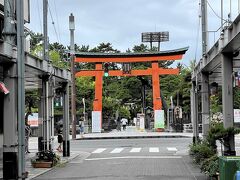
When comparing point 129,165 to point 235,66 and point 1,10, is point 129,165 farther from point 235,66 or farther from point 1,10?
point 1,10

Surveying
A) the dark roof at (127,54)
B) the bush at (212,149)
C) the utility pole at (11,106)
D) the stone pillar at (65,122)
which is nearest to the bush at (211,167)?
the bush at (212,149)

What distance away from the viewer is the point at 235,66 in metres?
20.2

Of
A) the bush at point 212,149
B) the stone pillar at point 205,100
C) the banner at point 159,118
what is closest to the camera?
the bush at point 212,149

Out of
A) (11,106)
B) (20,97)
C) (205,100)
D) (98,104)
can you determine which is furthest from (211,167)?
(98,104)

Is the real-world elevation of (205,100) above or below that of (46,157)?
above

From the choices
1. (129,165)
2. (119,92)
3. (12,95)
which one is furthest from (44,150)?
(119,92)

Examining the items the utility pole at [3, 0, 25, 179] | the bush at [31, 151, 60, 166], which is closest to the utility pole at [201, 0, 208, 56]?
the bush at [31, 151, 60, 166]

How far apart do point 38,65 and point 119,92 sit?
201ft

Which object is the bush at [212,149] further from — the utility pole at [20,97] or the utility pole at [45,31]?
the utility pole at [45,31]

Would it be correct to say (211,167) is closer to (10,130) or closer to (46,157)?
(10,130)

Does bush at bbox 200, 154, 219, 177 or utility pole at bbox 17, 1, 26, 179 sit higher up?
utility pole at bbox 17, 1, 26, 179

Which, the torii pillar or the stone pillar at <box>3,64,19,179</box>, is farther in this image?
the torii pillar

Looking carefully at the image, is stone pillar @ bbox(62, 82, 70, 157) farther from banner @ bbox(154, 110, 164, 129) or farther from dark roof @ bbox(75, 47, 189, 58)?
dark roof @ bbox(75, 47, 189, 58)

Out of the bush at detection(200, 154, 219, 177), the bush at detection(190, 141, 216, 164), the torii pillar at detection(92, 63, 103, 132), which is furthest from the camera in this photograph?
the torii pillar at detection(92, 63, 103, 132)
